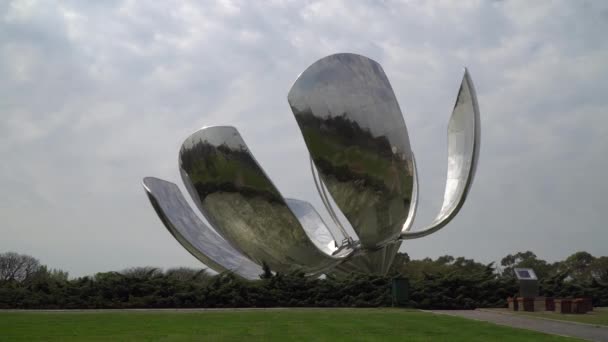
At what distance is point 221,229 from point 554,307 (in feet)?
26.6

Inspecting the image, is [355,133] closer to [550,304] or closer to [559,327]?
[550,304]

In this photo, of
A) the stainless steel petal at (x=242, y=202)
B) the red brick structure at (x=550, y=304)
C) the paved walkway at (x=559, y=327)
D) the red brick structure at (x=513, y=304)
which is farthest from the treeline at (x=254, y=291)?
the paved walkway at (x=559, y=327)

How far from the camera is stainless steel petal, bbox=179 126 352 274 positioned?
15.1 meters

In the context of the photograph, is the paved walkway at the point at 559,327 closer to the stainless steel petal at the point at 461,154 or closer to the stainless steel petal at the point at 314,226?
the stainless steel petal at the point at 461,154

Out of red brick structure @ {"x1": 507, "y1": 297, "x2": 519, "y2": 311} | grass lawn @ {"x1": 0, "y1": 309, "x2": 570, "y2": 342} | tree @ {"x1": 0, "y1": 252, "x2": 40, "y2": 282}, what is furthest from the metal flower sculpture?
tree @ {"x1": 0, "y1": 252, "x2": 40, "y2": 282}

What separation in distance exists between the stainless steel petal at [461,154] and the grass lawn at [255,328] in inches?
213

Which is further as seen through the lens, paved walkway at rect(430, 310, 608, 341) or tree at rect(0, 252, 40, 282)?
tree at rect(0, 252, 40, 282)

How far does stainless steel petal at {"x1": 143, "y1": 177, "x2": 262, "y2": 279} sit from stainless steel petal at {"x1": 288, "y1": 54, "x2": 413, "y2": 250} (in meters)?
4.88

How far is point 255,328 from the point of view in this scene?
8562 millimetres

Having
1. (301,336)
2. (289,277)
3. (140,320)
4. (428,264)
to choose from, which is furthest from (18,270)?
(301,336)

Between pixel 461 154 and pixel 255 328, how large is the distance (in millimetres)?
9408

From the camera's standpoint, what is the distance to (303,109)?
1338 cm

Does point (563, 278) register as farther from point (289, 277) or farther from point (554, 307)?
point (289, 277)

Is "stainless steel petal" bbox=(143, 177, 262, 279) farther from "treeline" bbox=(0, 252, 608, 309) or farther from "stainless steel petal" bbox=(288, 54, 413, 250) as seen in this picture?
"stainless steel petal" bbox=(288, 54, 413, 250)
